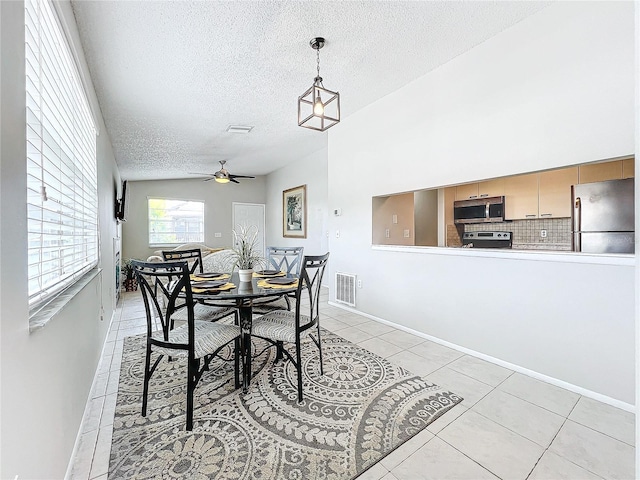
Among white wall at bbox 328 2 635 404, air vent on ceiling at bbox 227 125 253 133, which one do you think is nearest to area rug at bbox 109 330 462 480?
white wall at bbox 328 2 635 404

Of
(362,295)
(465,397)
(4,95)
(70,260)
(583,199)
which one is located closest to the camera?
(4,95)

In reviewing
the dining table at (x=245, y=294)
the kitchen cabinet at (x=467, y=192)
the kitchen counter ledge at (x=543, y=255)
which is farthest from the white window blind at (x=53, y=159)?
the kitchen cabinet at (x=467, y=192)

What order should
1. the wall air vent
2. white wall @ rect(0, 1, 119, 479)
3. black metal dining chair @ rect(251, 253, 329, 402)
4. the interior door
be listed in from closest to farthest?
white wall @ rect(0, 1, 119, 479) → black metal dining chair @ rect(251, 253, 329, 402) → the wall air vent → the interior door

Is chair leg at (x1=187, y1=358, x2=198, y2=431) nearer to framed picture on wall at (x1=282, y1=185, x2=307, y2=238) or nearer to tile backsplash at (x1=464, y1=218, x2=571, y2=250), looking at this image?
tile backsplash at (x1=464, y1=218, x2=571, y2=250)

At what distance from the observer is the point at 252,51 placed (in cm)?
245

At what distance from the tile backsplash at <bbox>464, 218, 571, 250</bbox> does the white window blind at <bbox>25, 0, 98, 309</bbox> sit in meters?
4.67

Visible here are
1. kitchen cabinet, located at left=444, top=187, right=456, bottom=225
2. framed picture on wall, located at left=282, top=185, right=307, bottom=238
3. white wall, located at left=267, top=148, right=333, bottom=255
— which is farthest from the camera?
framed picture on wall, located at left=282, top=185, right=307, bottom=238

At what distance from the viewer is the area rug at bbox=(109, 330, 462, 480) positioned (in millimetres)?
1402

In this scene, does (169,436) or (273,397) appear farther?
(273,397)

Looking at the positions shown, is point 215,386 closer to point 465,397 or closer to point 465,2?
point 465,397

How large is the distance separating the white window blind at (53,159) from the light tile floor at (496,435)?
90 centimetres

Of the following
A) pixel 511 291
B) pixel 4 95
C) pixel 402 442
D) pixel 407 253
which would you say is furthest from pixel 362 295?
pixel 4 95

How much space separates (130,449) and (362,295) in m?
2.91

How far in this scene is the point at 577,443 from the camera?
1.55 metres
